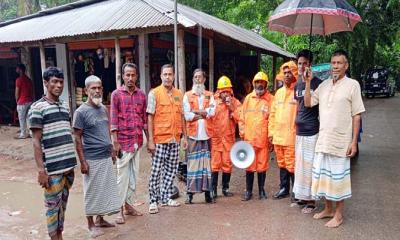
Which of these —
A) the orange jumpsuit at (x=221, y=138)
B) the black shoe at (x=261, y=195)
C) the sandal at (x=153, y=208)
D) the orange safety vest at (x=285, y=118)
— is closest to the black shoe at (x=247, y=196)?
the black shoe at (x=261, y=195)

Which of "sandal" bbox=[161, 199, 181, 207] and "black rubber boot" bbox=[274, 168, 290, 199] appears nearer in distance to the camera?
"sandal" bbox=[161, 199, 181, 207]

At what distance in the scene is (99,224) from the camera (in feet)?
13.7

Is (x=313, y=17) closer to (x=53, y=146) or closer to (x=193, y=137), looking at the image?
(x=193, y=137)

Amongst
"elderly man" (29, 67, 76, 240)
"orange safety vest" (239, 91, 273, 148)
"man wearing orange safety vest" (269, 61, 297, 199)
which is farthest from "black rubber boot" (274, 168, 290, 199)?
"elderly man" (29, 67, 76, 240)

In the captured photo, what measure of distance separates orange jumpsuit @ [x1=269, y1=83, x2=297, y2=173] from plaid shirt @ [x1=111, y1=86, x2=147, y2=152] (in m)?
1.69

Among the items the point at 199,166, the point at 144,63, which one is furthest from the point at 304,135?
the point at 144,63

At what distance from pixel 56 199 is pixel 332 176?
2.77 meters

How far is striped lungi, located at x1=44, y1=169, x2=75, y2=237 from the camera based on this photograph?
342 centimetres

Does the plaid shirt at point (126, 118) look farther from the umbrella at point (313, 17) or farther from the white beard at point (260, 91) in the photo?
the umbrella at point (313, 17)

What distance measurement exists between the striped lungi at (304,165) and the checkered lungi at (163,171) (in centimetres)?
148

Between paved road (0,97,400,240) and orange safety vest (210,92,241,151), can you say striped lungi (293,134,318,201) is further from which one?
orange safety vest (210,92,241,151)

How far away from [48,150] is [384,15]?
48.9 ft

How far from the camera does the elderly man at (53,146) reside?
3.31 metres

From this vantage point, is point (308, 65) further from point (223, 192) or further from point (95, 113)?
point (95, 113)
